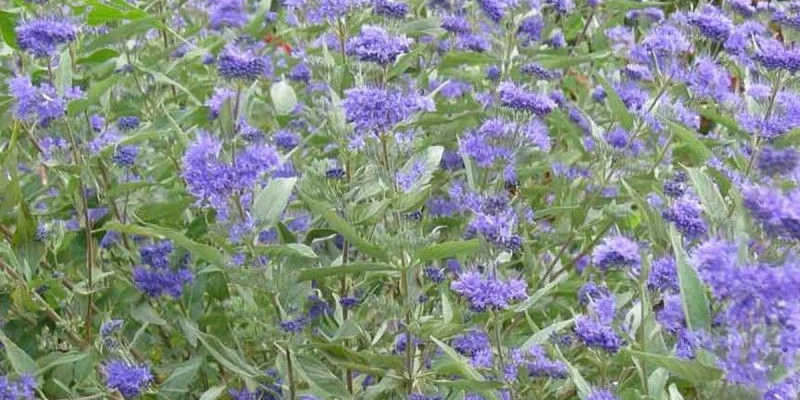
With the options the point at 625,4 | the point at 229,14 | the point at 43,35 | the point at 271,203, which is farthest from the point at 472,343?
the point at 229,14

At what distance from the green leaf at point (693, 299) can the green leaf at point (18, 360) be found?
1249 millimetres

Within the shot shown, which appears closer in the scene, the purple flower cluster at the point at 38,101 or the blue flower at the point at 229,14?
the purple flower cluster at the point at 38,101

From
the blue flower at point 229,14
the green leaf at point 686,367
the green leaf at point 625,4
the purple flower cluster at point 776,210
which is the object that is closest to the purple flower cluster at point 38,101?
the blue flower at point 229,14

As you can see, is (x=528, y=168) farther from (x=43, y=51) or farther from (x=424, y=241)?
(x=43, y=51)

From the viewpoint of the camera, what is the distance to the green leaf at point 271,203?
196 centimetres

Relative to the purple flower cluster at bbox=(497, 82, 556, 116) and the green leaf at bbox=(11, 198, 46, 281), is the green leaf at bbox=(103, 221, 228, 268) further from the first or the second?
the purple flower cluster at bbox=(497, 82, 556, 116)

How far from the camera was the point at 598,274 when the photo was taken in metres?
2.82

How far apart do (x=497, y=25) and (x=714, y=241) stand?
1696 mm

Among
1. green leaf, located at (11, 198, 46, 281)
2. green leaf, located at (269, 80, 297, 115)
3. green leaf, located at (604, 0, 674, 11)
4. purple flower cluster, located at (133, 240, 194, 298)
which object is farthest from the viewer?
green leaf, located at (604, 0, 674, 11)

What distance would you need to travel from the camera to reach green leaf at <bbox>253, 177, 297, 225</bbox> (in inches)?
77.0

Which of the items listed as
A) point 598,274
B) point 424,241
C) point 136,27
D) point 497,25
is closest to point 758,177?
point 598,274

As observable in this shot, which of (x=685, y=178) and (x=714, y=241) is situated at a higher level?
(x=714, y=241)

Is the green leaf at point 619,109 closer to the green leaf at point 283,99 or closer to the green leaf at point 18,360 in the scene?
the green leaf at point 283,99

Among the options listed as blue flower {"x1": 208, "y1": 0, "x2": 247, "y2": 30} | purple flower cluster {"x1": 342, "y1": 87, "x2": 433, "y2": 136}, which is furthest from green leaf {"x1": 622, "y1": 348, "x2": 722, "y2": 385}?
blue flower {"x1": 208, "y1": 0, "x2": 247, "y2": 30}
